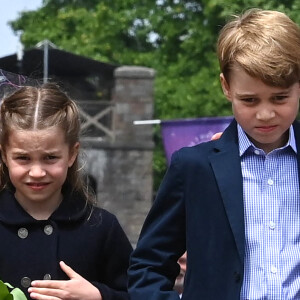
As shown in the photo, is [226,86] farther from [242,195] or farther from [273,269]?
[273,269]

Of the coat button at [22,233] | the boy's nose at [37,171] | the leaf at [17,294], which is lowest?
the leaf at [17,294]

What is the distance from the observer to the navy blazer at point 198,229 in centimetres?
343

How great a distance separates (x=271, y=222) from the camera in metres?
3.43

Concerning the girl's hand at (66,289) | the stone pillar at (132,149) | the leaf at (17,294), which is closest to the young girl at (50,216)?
the girl's hand at (66,289)

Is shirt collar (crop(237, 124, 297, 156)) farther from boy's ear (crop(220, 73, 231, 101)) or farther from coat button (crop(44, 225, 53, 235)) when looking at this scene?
coat button (crop(44, 225, 53, 235))

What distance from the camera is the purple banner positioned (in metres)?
17.5

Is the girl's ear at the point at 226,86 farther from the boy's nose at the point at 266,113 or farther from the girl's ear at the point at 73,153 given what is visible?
the girl's ear at the point at 73,153

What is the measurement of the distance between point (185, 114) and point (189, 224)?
27587mm

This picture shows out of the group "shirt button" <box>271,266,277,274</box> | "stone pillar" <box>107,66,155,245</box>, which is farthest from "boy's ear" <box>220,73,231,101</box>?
"stone pillar" <box>107,66,155,245</box>

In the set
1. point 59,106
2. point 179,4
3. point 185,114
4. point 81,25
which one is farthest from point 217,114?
point 59,106

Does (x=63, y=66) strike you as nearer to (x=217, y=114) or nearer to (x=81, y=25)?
(x=217, y=114)

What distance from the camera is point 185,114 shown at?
31.1m

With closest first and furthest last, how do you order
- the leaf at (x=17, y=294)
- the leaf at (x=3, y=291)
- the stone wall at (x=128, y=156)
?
the leaf at (x=3, y=291) < the leaf at (x=17, y=294) < the stone wall at (x=128, y=156)

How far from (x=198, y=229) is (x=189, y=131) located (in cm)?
1470
